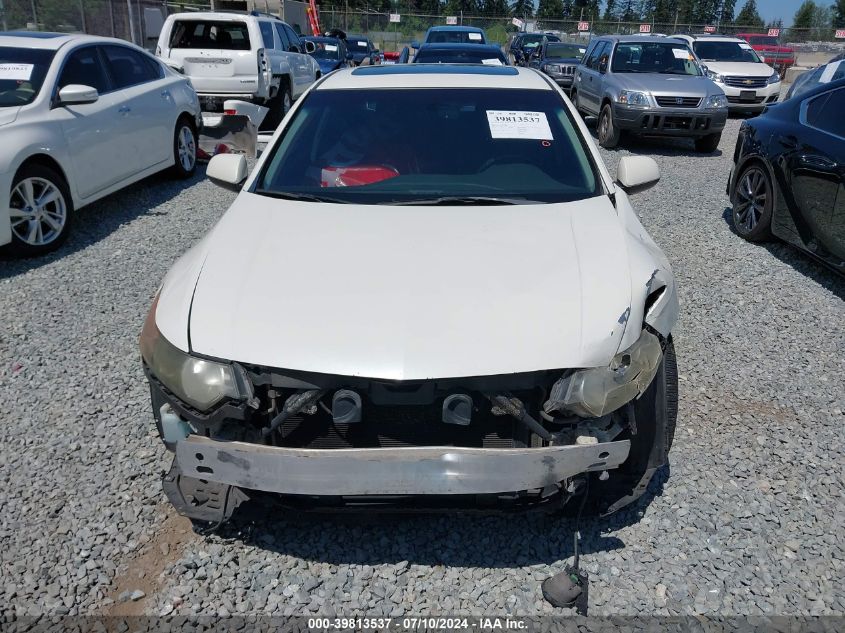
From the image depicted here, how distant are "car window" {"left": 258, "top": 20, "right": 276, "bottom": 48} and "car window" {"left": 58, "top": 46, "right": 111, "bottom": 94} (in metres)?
4.60

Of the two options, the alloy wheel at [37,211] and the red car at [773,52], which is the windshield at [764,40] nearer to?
the red car at [773,52]

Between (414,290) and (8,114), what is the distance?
194 inches

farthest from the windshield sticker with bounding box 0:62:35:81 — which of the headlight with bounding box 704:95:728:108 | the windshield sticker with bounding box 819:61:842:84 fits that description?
the windshield sticker with bounding box 819:61:842:84

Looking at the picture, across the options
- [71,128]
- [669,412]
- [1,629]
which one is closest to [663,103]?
[71,128]

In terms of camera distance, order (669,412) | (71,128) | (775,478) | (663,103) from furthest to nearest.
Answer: (663,103)
(71,128)
(775,478)
(669,412)

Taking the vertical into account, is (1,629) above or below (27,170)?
below

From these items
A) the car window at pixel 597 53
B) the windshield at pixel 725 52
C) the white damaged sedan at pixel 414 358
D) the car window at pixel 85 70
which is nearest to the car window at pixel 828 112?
the white damaged sedan at pixel 414 358

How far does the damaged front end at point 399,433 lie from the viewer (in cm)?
220

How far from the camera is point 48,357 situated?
4219 mm

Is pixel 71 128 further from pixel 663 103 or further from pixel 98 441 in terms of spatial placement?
pixel 663 103

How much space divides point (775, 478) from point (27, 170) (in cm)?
577

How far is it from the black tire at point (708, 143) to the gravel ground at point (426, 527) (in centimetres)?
713

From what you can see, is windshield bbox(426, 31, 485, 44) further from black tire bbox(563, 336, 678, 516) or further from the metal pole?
black tire bbox(563, 336, 678, 516)

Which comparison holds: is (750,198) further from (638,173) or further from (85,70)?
(85,70)
